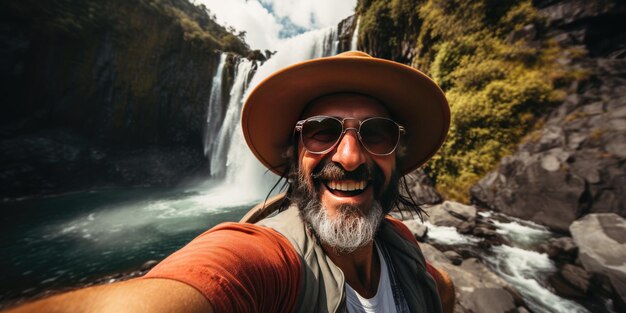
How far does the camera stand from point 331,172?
1.29 metres

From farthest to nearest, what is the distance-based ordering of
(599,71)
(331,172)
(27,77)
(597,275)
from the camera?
(27,77), (599,71), (597,275), (331,172)

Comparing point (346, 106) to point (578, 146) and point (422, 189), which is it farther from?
point (578, 146)

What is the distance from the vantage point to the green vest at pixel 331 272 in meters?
1.00

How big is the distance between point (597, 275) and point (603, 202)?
250 centimetres

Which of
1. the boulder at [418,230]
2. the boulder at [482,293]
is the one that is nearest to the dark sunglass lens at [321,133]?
the boulder at [482,293]

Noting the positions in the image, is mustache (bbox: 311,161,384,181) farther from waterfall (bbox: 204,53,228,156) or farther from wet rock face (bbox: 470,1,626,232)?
waterfall (bbox: 204,53,228,156)

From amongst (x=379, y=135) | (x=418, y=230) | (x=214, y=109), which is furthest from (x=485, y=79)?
(x=214, y=109)

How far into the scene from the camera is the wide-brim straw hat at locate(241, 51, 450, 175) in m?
1.38

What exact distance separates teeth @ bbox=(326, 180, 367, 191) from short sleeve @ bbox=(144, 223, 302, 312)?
0.41m

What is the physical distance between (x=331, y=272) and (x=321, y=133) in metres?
0.78

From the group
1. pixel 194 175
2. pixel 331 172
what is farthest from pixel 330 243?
pixel 194 175

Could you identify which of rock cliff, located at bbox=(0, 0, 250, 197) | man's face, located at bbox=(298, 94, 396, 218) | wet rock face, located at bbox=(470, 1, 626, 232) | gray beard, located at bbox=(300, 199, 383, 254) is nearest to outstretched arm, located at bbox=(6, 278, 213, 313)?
gray beard, located at bbox=(300, 199, 383, 254)

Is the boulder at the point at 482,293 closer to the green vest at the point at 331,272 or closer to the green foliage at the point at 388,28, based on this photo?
the green vest at the point at 331,272

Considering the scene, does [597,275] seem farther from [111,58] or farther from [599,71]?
[111,58]
